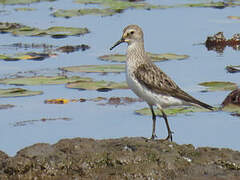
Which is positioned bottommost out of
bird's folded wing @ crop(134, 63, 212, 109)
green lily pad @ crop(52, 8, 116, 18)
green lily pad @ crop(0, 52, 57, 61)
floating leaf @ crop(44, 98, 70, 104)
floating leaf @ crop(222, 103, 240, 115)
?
floating leaf @ crop(44, 98, 70, 104)

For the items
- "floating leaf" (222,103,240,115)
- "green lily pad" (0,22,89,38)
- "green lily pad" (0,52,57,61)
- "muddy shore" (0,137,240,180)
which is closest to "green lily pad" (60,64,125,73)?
"green lily pad" (0,52,57,61)

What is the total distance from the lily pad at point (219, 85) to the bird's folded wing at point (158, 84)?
2553 mm

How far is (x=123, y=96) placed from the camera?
36.3ft

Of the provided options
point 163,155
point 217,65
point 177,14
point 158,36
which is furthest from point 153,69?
point 177,14

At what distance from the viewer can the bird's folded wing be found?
8273mm

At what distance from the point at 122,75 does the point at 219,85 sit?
1.90 m

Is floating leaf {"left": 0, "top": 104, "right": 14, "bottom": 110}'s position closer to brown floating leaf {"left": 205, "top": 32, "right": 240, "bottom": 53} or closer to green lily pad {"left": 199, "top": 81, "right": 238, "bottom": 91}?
green lily pad {"left": 199, "top": 81, "right": 238, "bottom": 91}

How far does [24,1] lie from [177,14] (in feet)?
15.1

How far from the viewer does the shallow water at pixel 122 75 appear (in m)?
9.29

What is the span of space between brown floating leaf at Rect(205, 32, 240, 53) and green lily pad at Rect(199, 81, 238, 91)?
3425mm

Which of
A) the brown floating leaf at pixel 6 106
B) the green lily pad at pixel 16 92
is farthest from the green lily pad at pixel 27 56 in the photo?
the brown floating leaf at pixel 6 106

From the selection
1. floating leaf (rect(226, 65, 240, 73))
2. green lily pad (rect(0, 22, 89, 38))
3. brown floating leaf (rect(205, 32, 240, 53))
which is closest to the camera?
floating leaf (rect(226, 65, 240, 73))

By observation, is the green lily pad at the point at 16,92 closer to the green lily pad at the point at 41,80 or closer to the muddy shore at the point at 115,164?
the green lily pad at the point at 41,80

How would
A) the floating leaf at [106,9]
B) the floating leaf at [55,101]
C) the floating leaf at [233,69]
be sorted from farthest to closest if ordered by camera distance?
the floating leaf at [106,9] → the floating leaf at [233,69] → the floating leaf at [55,101]
